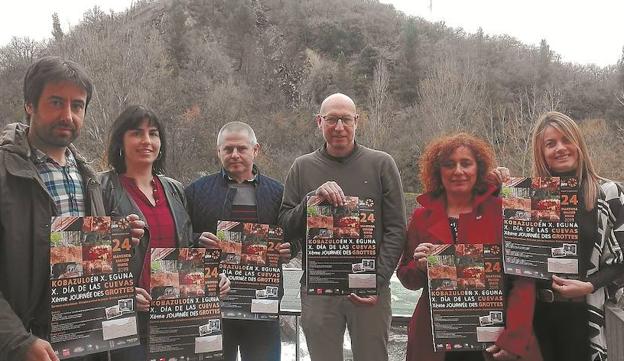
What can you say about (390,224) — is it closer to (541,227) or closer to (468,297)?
(468,297)

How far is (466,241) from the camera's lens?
2.78 meters

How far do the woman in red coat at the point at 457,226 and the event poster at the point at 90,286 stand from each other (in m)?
1.49

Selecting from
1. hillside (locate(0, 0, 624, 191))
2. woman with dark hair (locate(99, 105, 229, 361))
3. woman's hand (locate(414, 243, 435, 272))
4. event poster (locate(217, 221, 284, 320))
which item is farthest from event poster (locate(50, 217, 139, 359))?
hillside (locate(0, 0, 624, 191))

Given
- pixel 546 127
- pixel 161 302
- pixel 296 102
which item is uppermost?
pixel 296 102

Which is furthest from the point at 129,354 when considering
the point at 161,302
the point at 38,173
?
the point at 38,173

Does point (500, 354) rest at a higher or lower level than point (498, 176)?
lower

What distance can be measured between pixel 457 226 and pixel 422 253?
0.95 feet

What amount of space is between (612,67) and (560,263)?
144ft

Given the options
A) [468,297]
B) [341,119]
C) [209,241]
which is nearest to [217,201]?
[209,241]

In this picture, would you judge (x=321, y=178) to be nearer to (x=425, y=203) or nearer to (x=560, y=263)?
(x=425, y=203)

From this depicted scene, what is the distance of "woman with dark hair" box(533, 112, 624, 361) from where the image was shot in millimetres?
2561

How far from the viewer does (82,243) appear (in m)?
2.25

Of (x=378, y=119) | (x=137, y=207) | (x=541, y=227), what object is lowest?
(x=541, y=227)

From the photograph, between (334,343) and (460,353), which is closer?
(460,353)
